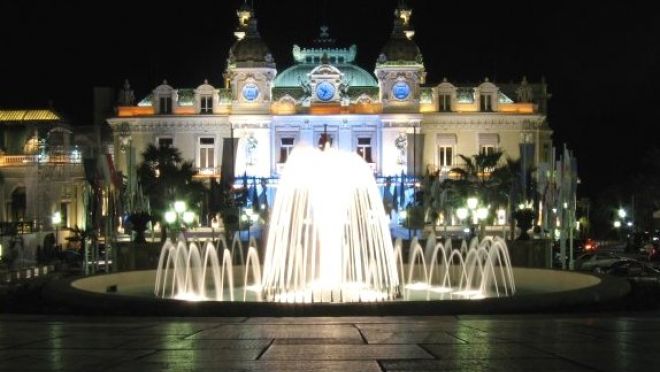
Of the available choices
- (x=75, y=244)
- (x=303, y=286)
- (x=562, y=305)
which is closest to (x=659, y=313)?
(x=562, y=305)

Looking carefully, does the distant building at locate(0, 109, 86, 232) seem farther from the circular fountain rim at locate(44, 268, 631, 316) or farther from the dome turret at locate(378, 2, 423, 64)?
the circular fountain rim at locate(44, 268, 631, 316)

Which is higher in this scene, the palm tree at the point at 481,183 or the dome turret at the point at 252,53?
the dome turret at the point at 252,53

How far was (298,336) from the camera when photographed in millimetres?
16516

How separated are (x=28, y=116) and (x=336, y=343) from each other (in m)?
72.5

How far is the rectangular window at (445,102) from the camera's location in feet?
282

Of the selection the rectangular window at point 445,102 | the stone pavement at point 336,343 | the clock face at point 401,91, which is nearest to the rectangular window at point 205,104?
the clock face at point 401,91

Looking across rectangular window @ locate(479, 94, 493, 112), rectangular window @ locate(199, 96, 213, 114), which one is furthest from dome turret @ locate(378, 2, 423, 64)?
rectangular window @ locate(199, 96, 213, 114)

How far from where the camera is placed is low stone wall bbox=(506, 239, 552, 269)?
131 ft

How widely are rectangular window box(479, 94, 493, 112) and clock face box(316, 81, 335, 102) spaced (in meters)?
11.8

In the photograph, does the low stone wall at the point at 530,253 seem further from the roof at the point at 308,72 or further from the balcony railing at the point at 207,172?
Answer: the roof at the point at 308,72

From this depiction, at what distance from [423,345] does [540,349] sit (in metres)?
1.63

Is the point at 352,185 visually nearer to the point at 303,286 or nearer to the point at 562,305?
the point at 303,286

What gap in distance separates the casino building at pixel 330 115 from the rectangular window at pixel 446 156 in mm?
79

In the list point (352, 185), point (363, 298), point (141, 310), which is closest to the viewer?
point (141, 310)
